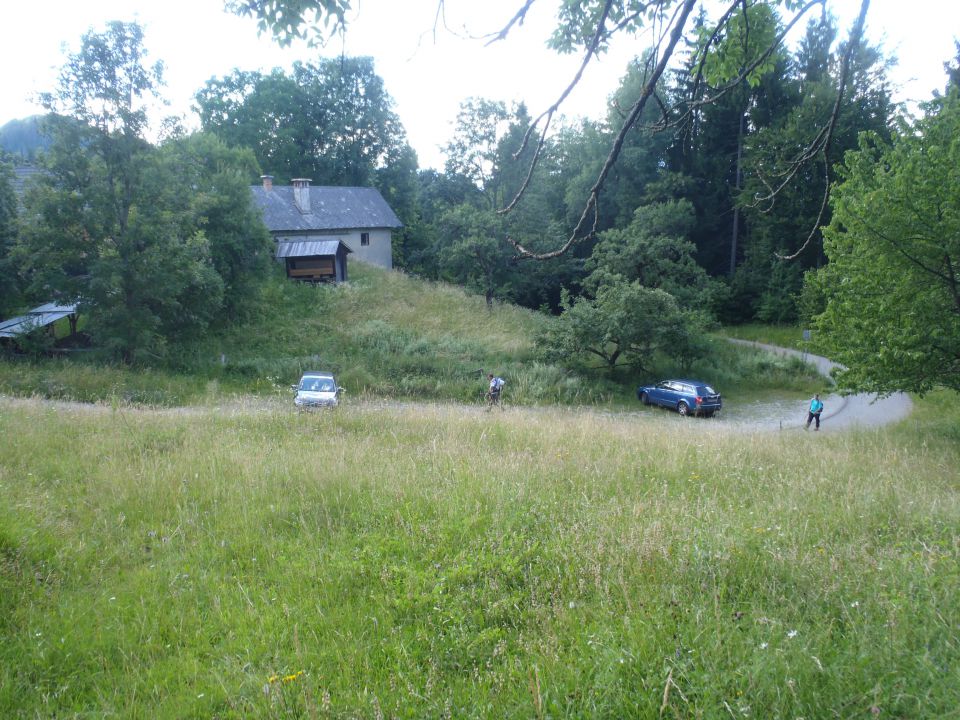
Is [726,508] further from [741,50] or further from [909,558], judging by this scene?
[741,50]

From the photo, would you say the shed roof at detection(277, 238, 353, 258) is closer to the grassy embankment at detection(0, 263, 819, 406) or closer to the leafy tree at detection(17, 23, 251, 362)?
the grassy embankment at detection(0, 263, 819, 406)

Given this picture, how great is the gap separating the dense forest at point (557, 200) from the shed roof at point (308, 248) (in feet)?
19.4

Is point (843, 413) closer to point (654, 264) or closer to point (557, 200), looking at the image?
point (654, 264)

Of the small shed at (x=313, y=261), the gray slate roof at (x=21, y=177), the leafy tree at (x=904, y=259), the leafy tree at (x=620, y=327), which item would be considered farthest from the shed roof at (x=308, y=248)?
the leafy tree at (x=904, y=259)

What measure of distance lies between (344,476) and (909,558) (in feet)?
14.5

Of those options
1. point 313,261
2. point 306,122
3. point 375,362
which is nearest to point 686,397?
point 375,362

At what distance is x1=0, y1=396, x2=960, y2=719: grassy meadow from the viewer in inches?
109

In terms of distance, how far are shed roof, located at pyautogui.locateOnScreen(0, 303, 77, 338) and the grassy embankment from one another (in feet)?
4.84

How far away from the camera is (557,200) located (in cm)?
4903

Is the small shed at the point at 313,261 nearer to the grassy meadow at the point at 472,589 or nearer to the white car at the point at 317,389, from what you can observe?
the white car at the point at 317,389

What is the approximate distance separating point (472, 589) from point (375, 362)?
24.3 m

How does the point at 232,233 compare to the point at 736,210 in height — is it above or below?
below

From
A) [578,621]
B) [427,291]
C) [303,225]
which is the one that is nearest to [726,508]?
[578,621]

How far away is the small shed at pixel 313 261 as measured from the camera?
1555 inches
